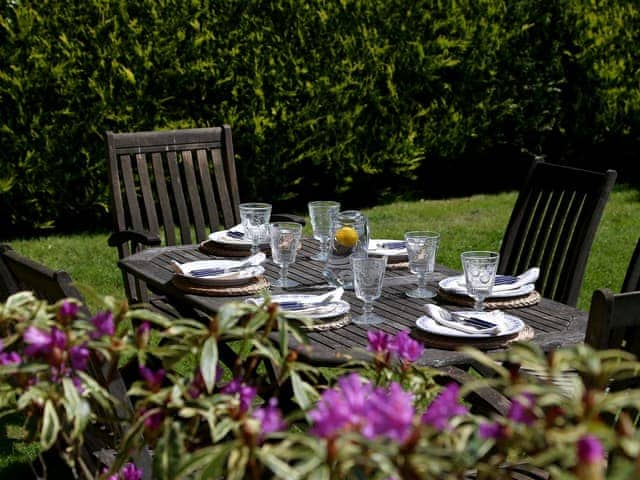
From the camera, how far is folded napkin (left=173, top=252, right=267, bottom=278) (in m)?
3.30

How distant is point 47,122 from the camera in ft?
22.6

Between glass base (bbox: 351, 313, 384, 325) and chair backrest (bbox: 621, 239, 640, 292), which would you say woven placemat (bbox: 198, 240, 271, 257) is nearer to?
glass base (bbox: 351, 313, 384, 325)

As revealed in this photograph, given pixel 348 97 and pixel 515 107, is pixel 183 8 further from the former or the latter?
pixel 515 107

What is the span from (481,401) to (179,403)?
126cm

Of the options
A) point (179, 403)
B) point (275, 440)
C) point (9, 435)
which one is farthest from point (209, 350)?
point (9, 435)

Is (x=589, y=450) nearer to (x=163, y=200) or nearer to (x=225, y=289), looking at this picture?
(x=225, y=289)

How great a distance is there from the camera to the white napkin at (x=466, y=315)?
2680 mm

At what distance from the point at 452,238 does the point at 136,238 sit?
3484 millimetres

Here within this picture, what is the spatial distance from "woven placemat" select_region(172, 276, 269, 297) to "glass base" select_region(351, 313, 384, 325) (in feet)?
1.37

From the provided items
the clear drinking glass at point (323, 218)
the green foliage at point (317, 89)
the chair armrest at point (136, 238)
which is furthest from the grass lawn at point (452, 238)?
the clear drinking glass at point (323, 218)

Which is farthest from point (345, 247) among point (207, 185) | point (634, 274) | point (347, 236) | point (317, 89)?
point (317, 89)

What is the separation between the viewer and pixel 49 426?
1.49 meters

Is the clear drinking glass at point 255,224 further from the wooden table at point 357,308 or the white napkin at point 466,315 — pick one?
the white napkin at point 466,315

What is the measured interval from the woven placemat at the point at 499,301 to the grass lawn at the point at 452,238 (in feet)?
8.37
